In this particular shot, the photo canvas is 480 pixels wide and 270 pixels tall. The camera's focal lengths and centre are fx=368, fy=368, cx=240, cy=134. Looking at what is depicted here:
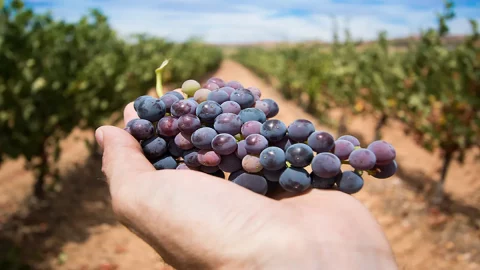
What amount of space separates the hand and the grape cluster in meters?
0.10

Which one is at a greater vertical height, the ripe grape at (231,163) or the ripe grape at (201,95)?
the ripe grape at (201,95)

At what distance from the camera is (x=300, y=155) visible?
130 centimetres

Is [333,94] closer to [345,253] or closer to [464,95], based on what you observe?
[464,95]

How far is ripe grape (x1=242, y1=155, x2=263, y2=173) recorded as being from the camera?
1.37 metres

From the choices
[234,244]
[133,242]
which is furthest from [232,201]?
[133,242]

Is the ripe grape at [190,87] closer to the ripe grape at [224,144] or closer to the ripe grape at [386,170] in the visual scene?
the ripe grape at [224,144]

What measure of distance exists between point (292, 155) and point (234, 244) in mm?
370

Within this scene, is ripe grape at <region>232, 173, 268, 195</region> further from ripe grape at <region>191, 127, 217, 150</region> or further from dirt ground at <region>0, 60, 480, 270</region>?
dirt ground at <region>0, 60, 480, 270</region>

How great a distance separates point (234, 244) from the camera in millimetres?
1186

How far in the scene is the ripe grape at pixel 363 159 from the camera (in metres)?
1.30

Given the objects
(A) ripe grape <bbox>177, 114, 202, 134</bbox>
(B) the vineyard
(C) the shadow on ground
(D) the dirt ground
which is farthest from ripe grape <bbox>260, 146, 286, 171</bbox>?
(C) the shadow on ground

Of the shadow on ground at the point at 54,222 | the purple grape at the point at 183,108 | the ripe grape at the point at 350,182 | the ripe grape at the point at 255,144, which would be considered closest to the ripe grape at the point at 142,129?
the purple grape at the point at 183,108

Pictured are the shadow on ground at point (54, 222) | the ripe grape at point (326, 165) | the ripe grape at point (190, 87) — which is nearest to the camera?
the ripe grape at point (326, 165)

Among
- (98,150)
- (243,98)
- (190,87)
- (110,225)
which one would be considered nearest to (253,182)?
(243,98)
